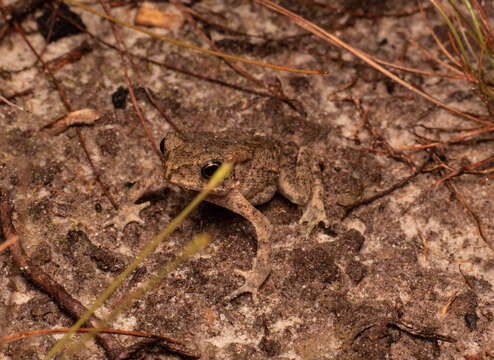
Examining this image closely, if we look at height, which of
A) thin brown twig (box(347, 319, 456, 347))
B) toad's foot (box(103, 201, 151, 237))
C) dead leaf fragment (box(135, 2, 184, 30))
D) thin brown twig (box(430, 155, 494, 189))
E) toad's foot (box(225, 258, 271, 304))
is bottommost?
thin brown twig (box(347, 319, 456, 347))

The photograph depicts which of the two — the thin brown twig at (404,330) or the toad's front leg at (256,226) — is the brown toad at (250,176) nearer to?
the toad's front leg at (256,226)

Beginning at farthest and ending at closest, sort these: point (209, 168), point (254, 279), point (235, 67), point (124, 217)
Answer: point (235, 67) → point (124, 217) → point (254, 279) → point (209, 168)

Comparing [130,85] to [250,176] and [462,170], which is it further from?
[462,170]

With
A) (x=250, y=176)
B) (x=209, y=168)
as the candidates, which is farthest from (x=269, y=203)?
(x=209, y=168)

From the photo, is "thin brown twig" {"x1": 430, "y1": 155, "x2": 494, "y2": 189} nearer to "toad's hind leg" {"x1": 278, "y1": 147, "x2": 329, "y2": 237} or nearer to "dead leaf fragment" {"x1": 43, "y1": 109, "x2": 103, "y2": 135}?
"toad's hind leg" {"x1": 278, "y1": 147, "x2": 329, "y2": 237}

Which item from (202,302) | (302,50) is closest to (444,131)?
(302,50)

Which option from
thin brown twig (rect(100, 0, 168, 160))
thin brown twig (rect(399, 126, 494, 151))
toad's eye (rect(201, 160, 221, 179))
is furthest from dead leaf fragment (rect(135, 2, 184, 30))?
thin brown twig (rect(399, 126, 494, 151))

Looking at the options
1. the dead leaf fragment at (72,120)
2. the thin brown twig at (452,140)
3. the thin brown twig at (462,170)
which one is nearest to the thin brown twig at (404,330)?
the thin brown twig at (462,170)

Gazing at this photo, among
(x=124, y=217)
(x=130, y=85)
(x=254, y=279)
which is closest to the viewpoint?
(x=254, y=279)
